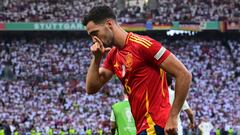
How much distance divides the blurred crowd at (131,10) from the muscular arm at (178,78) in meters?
33.7

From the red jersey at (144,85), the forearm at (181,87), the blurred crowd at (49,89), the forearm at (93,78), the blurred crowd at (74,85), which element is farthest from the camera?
the blurred crowd at (74,85)

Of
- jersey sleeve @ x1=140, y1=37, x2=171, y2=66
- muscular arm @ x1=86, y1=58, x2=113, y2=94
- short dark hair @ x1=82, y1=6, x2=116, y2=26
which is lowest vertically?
muscular arm @ x1=86, y1=58, x2=113, y2=94

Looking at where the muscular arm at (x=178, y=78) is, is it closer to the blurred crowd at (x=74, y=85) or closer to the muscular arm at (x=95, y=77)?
the muscular arm at (x=95, y=77)

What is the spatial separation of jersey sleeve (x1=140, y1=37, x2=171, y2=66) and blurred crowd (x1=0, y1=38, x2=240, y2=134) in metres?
22.6

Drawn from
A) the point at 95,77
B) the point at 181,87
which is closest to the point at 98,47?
the point at 95,77

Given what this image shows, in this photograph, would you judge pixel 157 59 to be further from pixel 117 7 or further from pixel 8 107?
pixel 117 7

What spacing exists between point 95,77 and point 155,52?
0.78 metres

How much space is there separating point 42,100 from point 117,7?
11179 millimetres

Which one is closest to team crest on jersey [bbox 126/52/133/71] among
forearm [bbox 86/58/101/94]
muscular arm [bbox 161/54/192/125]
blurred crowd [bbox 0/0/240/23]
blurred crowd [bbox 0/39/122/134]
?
muscular arm [bbox 161/54/192/125]

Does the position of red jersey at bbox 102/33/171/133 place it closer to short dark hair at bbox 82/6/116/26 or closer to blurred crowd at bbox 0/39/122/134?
short dark hair at bbox 82/6/116/26

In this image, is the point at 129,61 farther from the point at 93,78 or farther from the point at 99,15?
the point at 93,78

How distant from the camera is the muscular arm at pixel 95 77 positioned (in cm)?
503

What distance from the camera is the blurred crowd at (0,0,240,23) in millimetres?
38500

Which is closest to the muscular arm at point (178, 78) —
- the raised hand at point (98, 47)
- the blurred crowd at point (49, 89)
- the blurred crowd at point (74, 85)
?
the raised hand at point (98, 47)
